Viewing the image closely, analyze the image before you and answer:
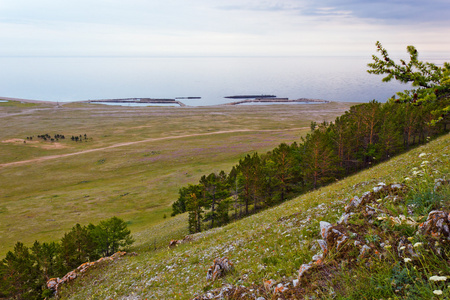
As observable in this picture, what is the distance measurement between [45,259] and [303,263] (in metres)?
36.8

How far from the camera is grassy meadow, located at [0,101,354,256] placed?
6294 centimetres

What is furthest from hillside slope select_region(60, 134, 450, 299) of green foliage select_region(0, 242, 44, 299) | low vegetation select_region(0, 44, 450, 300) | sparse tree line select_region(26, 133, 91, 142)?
sparse tree line select_region(26, 133, 91, 142)

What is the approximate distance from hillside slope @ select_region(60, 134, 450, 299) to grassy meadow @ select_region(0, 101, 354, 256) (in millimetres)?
19782

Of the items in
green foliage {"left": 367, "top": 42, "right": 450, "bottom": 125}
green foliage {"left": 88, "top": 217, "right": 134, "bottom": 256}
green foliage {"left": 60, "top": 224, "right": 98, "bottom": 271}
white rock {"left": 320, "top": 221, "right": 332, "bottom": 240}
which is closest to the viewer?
green foliage {"left": 367, "top": 42, "right": 450, "bottom": 125}

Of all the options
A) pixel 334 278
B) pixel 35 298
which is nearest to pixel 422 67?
pixel 334 278

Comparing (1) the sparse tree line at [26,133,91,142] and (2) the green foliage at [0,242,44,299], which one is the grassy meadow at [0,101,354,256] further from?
(2) the green foliage at [0,242,44,299]

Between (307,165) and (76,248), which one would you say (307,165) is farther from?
(76,248)

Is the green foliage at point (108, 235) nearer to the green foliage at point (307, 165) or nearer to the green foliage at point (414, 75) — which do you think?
the green foliage at point (307, 165)

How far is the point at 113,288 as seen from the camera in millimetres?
19422

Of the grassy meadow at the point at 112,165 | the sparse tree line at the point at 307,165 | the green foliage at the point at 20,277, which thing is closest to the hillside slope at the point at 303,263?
the green foliage at the point at 20,277

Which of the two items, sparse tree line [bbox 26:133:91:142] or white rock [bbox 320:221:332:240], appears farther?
sparse tree line [bbox 26:133:91:142]

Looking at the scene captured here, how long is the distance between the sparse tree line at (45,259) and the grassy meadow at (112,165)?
6.46 m

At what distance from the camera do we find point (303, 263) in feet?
34.8

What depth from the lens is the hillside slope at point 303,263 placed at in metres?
6.41
